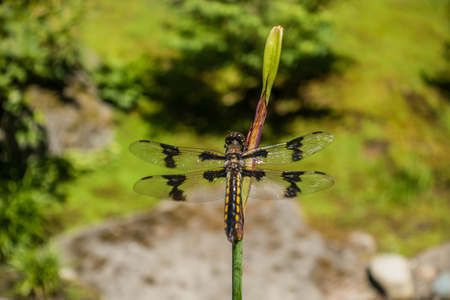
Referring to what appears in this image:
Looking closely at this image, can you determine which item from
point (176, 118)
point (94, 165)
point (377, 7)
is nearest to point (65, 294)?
point (94, 165)

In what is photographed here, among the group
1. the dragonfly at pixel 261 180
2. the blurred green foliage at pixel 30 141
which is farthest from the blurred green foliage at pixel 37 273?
the dragonfly at pixel 261 180

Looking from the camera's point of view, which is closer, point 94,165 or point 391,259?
point 391,259

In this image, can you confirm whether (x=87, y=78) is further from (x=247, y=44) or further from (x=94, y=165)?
(x=247, y=44)

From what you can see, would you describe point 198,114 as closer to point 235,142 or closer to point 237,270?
point 235,142

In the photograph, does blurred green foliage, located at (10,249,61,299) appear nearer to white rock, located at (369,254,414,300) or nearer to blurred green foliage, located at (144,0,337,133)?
blurred green foliage, located at (144,0,337,133)

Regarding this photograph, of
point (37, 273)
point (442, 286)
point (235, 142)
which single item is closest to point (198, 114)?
point (37, 273)
